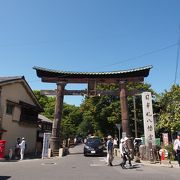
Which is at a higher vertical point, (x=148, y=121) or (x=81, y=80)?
(x=81, y=80)

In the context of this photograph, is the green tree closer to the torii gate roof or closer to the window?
the torii gate roof

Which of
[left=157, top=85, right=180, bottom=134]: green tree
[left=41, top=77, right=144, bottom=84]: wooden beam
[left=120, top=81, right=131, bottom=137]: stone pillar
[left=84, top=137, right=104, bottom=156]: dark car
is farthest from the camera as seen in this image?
[left=157, top=85, right=180, bottom=134]: green tree

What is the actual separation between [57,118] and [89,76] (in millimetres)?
5224

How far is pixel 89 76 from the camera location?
88.3 ft

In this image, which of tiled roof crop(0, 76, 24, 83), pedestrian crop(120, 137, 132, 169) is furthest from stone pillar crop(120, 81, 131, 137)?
tiled roof crop(0, 76, 24, 83)

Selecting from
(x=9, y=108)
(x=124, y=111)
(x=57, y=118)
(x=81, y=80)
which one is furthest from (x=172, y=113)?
(x=9, y=108)

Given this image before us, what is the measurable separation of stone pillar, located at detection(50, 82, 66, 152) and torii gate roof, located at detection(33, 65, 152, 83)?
32.1 inches

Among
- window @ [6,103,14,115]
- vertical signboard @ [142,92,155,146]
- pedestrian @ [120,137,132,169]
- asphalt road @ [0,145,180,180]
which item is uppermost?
window @ [6,103,14,115]

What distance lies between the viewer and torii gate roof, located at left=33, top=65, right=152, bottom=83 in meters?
26.3

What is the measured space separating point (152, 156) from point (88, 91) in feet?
37.4

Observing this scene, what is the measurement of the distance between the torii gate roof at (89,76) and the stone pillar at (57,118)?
816mm

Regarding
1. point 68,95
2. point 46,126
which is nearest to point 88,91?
point 68,95

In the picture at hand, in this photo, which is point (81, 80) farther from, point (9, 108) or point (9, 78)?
point (9, 108)

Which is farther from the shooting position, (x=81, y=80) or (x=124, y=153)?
(x=81, y=80)
